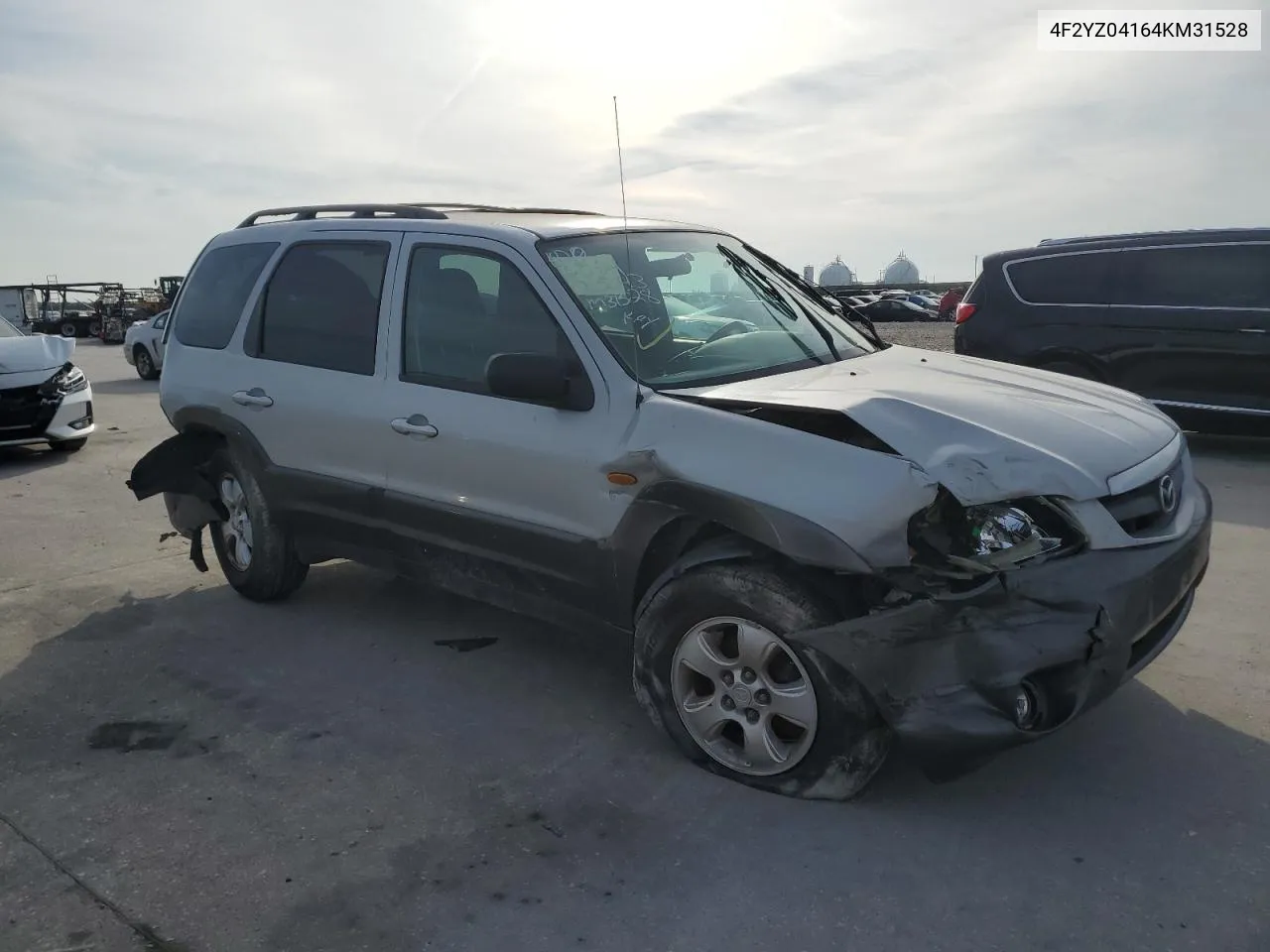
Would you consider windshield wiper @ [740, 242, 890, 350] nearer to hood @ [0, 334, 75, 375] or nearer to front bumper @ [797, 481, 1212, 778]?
front bumper @ [797, 481, 1212, 778]

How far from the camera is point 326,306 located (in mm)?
4941

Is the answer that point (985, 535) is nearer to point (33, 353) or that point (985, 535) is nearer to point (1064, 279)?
point (1064, 279)

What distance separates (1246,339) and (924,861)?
6.98 m

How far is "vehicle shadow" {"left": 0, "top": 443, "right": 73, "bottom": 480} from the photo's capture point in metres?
9.97

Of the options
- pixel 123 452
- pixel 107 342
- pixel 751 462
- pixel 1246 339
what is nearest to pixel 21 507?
pixel 123 452

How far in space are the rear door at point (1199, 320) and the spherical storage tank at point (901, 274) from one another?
78.4m

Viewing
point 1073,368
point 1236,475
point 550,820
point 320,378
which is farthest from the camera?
point 1073,368

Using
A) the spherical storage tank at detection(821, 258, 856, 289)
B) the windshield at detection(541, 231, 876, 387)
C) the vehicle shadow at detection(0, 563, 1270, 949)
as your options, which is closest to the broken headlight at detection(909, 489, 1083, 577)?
the vehicle shadow at detection(0, 563, 1270, 949)

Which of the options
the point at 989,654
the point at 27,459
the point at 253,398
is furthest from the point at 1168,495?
the point at 27,459

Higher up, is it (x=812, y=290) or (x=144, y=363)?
(x=812, y=290)

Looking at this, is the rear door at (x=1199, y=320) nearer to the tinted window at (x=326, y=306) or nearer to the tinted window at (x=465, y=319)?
the tinted window at (x=465, y=319)

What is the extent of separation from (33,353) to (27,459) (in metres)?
1.06

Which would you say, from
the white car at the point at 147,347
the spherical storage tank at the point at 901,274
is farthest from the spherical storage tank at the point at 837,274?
the white car at the point at 147,347

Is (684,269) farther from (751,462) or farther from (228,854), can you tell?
(228,854)
